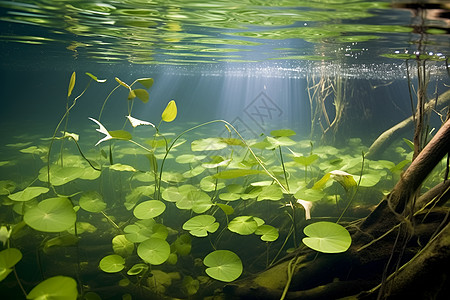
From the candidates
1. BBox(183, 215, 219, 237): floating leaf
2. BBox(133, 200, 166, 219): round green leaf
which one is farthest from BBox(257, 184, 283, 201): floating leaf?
BBox(133, 200, 166, 219): round green leaf

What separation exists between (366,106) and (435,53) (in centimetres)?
404

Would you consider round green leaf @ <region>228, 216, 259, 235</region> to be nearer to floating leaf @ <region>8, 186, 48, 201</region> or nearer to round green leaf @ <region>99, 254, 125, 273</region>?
round green leaf @ <region>99, 254, 125, 273</region>

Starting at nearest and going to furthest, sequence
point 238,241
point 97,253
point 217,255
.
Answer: point 217,255 < point 97,253 < point 238,241

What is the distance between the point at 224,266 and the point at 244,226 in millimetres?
544

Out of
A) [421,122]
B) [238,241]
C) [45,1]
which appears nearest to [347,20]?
[421,122]

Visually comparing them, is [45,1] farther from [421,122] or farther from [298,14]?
[421,122]

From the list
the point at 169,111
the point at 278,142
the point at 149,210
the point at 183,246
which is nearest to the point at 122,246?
the point at 149,210

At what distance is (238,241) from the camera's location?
4449mm

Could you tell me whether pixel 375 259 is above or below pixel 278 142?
below

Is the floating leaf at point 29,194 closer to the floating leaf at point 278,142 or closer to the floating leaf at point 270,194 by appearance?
the floating leaf at point 270,194

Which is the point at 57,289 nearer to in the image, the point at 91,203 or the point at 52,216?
the point at 52,216

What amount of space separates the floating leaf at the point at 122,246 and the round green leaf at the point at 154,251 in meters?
0.57

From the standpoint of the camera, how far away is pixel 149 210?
10.5 feet

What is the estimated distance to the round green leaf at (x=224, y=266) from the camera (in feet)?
8.50
